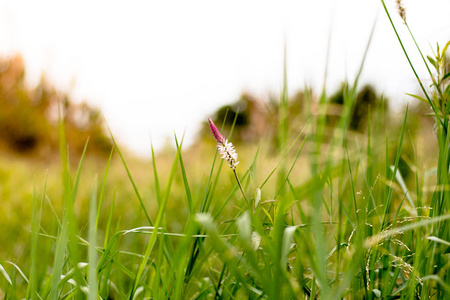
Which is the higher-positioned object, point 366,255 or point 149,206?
point 366,255

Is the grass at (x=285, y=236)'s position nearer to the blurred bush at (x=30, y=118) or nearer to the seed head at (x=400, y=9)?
the seed head at (x=400, y=9)

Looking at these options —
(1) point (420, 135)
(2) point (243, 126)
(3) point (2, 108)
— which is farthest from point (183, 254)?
(2) point (243, 126)

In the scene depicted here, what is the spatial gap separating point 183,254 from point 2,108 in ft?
24.5

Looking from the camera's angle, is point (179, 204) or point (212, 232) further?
point (179, 204)

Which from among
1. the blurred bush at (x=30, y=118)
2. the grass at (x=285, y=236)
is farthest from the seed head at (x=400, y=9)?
the blurred bush at (x=30, y=118)

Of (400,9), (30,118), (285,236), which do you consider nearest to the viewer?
(285,236)

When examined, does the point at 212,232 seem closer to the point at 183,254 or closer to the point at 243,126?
the point at 183,254

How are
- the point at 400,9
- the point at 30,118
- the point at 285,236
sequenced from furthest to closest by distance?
the point at 30,118 < the point at 400,9 < the point at 285,236

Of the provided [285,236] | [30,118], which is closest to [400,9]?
[285,236]

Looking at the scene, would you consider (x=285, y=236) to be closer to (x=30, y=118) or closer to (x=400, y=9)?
(x=400, y=9)

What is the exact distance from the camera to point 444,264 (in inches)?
22.2

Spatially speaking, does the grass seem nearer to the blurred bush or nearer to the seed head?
the seed head

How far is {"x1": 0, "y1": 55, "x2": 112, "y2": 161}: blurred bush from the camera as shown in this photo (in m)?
6.95

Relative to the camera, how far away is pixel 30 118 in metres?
7.09
